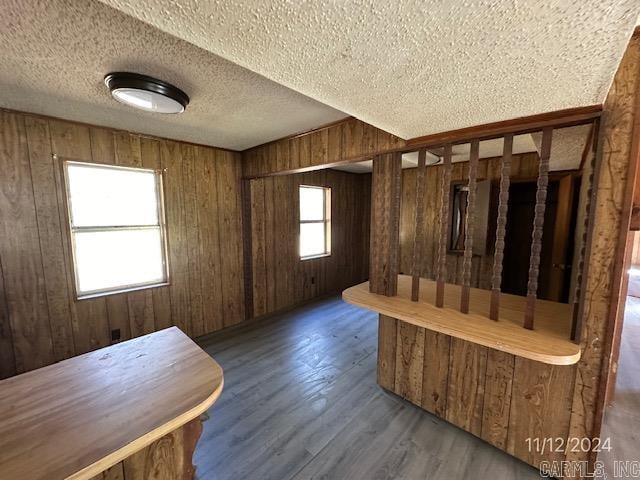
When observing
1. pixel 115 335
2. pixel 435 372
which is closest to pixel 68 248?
pixel 115 335

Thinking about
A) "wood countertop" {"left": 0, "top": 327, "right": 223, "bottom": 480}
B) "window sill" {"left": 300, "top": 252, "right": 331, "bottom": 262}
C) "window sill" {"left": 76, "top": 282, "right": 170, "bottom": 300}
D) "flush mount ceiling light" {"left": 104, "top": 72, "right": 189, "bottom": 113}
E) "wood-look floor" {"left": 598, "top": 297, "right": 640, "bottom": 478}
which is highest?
"flush mount ceiling light" {"left": 104, "top": 72, "right": 189, "bottom": 113}

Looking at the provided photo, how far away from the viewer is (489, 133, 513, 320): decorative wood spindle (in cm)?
141

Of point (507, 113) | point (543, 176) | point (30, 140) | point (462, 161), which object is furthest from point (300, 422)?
point (462, 161)

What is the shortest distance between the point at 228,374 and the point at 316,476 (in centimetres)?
126

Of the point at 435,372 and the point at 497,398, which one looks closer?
the point at 497,398

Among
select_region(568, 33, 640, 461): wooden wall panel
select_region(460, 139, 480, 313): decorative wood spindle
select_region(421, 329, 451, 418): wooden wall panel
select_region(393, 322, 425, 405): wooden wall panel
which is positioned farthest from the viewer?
select_region(393, 322, 425, 405): wooden wall panel

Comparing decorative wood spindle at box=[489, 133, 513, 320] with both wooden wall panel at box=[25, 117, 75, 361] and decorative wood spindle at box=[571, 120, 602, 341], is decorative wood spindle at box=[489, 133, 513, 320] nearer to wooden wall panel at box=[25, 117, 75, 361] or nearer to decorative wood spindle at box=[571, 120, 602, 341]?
decorative wood spindle at box=[571, 120, 602, 341]

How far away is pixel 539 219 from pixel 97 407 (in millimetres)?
2155

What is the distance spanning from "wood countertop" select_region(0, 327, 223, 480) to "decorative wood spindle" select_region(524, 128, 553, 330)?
1.61 metres

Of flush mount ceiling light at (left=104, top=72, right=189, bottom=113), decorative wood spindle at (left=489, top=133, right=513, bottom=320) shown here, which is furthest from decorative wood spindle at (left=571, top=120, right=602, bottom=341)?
flush mount ceiling light at (left=104, top=72, right=189, bottom=113)

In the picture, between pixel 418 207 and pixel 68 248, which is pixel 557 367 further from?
pixel 68 248

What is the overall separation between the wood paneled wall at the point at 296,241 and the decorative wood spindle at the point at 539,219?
2919 mm

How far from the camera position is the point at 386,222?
190 cm

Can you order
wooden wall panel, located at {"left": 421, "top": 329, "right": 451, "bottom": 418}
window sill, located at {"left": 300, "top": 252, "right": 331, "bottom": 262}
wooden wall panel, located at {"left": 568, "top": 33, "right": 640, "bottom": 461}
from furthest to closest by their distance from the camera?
window sill, located at {"left": 300, "top": 252, "right": 331, "bottom": 262} < wooden wall panel, located at {"left": 421, "top": 329, "right": 451, "bottom": 418} < wooden wall panel, located at {"left": 568, "top": 33, "right": 640, "bottom": 461}
